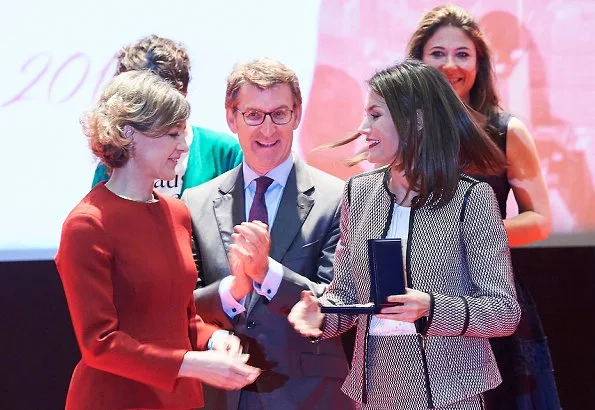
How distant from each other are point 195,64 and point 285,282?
5.15ft

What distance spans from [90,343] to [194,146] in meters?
1.11

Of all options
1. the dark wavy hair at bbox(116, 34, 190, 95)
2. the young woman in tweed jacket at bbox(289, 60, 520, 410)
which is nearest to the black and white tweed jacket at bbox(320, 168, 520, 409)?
the young woman in tweed jacket at bbox(289, 60, 520, 410)

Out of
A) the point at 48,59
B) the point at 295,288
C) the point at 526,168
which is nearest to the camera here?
the point at 295,288

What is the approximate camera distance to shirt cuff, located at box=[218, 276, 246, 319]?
97.3 inches

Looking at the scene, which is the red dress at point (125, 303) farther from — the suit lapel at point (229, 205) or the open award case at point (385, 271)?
the open award case at point (385, 271)

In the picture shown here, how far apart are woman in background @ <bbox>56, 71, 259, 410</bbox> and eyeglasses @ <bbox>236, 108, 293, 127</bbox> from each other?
34 cm

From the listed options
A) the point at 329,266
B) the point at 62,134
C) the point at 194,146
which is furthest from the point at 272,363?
the point at 62,134

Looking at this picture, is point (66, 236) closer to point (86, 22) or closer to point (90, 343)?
point (90, 343)

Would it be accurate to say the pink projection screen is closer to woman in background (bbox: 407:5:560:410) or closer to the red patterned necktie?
woman in background (bbox: 407:5:560:410)

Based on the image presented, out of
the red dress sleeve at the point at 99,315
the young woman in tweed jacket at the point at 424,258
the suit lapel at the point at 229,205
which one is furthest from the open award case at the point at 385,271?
the suit lapel at the point at 229,205

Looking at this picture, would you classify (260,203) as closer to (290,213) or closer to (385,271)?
(290,213)

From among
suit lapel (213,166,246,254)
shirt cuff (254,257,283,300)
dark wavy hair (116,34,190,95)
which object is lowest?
shirt cuff (254,257,283,300)

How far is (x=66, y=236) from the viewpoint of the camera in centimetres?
214

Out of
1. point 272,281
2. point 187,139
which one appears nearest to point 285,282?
point 272,281
